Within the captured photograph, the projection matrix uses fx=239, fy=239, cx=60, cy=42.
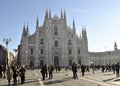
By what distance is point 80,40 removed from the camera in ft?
255

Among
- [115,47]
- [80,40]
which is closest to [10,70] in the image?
[80,40]

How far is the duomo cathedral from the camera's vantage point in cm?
7406

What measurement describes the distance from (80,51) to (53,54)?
8.87 metres

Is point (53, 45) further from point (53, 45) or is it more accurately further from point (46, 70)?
point (46, 70)

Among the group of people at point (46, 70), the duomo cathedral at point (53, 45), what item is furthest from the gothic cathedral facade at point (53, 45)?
the group of people at point (46, 70)

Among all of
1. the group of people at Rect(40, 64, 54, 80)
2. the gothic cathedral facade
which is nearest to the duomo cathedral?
the gothic cathedral facade

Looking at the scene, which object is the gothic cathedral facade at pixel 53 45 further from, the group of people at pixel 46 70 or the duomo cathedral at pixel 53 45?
the group of people at pixel 46 70

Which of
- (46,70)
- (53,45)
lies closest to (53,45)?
(53,45)

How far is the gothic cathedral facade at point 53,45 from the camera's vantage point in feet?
243

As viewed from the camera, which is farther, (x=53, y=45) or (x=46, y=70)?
(x=53, y=45)

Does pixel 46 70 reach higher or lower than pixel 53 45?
lower

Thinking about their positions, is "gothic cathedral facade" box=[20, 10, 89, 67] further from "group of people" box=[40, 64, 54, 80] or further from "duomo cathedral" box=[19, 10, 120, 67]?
"group of people" box=[40, 64, 54, 80]

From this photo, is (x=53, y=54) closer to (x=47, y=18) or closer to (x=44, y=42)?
(x=44, y=42)

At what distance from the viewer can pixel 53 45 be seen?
75.8 meters
